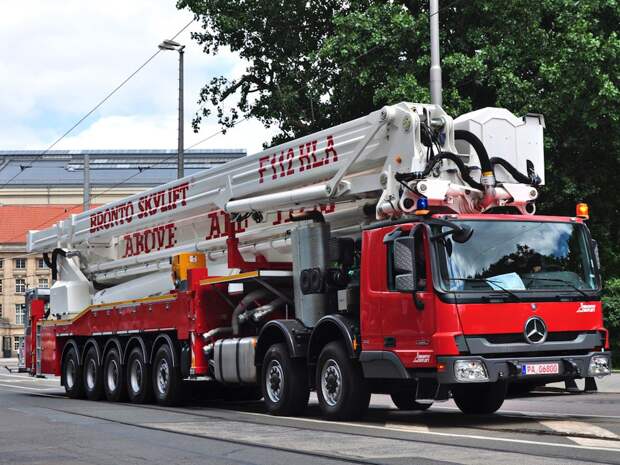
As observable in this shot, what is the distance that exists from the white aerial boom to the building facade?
76919 mm

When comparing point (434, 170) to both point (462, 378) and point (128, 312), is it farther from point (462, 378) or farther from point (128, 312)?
point (128, 312)

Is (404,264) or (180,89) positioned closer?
(404,264)

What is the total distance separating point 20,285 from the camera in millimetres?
106938

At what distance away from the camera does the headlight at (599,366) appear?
40.7ft

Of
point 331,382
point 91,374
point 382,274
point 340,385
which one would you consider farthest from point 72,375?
point 382,274

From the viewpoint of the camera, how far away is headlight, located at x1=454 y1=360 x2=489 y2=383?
38.3 ft

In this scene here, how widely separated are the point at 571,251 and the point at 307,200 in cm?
348

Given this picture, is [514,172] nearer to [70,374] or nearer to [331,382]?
[331,382]

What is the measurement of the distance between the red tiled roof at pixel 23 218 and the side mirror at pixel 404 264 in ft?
289

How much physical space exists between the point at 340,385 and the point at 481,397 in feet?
7.75

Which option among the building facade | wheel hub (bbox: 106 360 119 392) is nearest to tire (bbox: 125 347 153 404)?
wheel hub (bbox: 106 360 119 392)

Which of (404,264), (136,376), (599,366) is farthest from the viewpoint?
(136,376)

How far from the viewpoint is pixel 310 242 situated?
1422 cm


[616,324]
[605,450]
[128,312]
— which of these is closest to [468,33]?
[616,324]
